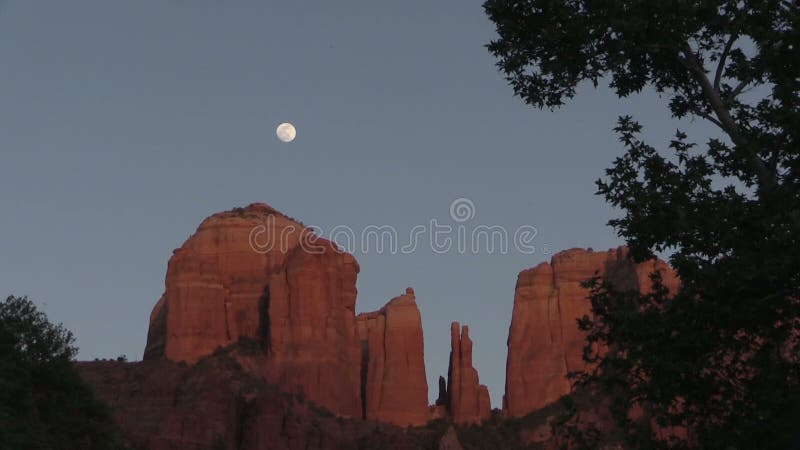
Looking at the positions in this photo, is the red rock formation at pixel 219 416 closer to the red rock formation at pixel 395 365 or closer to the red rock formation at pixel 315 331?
the red rock formation at pixel 315 331

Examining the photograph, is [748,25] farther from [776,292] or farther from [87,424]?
[87,424]

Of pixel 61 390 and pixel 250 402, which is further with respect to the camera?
pixel 250 402

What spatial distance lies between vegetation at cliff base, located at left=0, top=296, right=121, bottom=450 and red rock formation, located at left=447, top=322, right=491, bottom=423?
83.9 meters

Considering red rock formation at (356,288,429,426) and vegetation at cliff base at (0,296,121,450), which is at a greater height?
red rock formation at (356,288,429,426)

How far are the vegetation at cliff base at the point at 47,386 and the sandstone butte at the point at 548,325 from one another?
88.0 meters

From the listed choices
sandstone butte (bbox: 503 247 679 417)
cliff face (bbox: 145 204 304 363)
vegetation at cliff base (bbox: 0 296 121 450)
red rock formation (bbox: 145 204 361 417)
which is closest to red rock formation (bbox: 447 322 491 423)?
sandstone butte (bbox: 503 247 679 417)

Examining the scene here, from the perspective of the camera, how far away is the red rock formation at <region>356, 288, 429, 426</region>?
13550 cm

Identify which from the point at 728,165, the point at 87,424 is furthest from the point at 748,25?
the point at 87,424

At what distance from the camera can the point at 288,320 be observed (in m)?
132

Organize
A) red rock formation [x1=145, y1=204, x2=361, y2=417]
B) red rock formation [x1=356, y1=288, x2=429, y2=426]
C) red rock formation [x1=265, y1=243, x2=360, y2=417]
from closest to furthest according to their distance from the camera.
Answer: red rock formation [x1=265, y1=243, x2=360, y2=417]
red rock formation [x1=145, y1=204, x2=361, y2=417]
red rock formation [x1=356, y1=288, x2=429, y2=426]

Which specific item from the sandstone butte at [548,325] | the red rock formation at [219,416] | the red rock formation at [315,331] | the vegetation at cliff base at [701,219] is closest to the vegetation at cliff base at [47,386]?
the vegetation at cliff base at [701,219]

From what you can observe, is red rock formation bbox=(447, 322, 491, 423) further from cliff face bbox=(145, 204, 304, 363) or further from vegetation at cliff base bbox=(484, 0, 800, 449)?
vegetation at cliff base bbox=(484, 0, 800, 449)

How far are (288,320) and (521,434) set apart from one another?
79.6 ft

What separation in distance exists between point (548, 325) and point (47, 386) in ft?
320
